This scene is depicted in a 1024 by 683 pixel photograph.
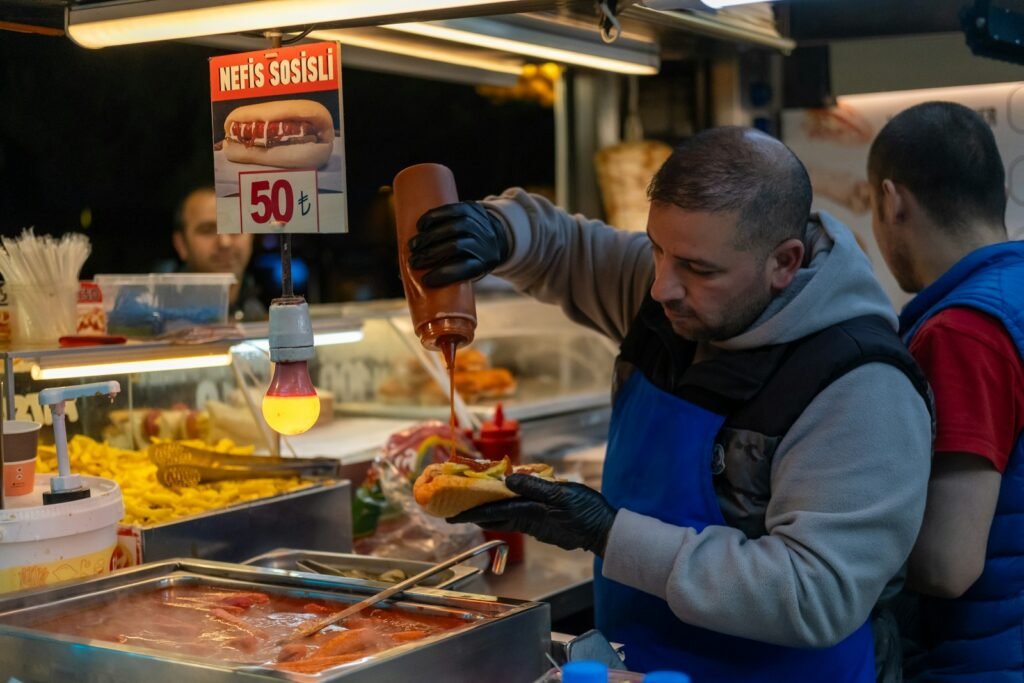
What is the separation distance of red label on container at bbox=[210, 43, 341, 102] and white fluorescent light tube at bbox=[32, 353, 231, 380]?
0.76m

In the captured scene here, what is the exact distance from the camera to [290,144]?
2.32 m

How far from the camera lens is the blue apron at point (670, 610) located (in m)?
2.37

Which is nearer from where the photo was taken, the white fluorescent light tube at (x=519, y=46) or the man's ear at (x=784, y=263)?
the man's ear at (x=784, y=263)

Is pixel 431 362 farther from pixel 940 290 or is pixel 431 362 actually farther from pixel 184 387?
pixel 940 290

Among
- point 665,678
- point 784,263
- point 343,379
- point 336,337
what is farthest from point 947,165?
point 343,379

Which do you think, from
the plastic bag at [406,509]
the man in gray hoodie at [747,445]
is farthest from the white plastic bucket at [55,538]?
the plastic bag at [406,509]

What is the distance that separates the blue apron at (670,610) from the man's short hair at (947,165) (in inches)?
34.6

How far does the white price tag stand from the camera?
7.60ft

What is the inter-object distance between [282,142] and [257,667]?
40.6 inches

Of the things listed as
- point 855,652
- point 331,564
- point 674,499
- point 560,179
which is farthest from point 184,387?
point 560,179

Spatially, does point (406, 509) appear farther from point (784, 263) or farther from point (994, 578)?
point (994, 578)

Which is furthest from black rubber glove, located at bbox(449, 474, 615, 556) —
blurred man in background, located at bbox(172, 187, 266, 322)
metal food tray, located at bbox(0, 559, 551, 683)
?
blurred man in background, located at bbox(172, 187, 266, 322)

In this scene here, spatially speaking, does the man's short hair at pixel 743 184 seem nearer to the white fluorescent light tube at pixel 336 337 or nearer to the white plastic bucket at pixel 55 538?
the white plastic bucket at pixel 55 538

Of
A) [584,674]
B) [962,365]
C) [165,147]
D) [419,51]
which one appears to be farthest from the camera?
[165,147]
